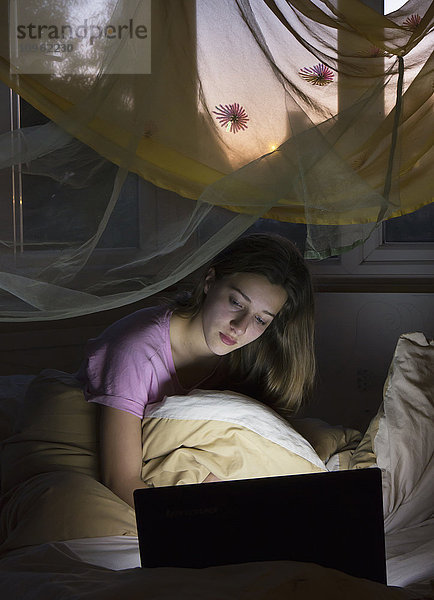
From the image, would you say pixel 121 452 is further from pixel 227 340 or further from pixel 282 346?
pixel 282 346

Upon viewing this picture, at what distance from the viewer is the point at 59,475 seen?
123cm

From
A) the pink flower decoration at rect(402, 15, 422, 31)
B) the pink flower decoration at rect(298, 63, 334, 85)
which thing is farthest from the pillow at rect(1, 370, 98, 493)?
the pink flower decoration at rect(402, 15, 422, 31)

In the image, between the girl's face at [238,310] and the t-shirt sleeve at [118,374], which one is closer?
the t-shirt sleeve at [118,374]

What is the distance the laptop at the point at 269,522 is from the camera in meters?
0.83

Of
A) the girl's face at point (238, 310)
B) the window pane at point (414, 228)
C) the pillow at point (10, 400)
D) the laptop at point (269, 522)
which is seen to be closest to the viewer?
the laptop at point (269, 522)

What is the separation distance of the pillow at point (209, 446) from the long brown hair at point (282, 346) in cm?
28

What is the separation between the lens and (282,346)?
1.63m

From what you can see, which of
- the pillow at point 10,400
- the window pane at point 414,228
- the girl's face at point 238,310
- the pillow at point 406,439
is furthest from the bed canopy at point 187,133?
the window pane at point 414,228

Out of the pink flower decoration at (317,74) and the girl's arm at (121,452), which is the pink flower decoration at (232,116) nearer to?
the pink flower decoration at (317,74)

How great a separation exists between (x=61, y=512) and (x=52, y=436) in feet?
0.94

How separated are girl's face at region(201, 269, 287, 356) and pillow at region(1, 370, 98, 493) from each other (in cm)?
31

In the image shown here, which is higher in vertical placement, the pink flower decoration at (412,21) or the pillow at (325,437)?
the pink flower decoration at (412,21)

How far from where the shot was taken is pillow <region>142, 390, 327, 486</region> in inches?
51.1

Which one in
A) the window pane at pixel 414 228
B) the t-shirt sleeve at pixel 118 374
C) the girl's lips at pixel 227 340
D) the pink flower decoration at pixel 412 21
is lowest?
the t-shirt sleeve at pixel 118 374
